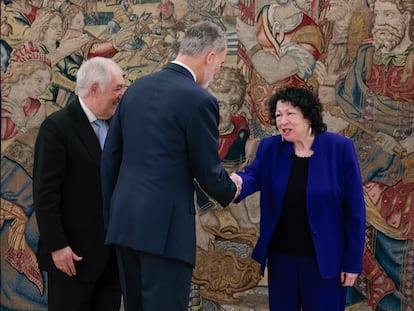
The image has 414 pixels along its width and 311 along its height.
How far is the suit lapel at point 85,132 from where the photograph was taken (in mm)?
3309

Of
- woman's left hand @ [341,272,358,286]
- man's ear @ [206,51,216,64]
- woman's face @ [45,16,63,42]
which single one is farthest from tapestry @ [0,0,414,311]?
man's ear @ [206,51,216,64]

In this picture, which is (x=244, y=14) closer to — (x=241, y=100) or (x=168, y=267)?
(x=241, y=100)

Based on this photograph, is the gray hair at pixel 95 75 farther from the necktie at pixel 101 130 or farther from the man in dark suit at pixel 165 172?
the man in dark suit at pixel 165 172

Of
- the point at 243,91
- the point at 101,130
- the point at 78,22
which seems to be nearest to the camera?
the point at 101,130

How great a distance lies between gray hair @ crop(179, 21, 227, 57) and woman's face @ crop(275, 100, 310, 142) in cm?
67

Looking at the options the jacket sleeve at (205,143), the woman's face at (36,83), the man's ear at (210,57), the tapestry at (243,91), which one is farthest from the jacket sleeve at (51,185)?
the woman's face at (36,83)

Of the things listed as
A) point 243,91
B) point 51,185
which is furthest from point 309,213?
point 243,91

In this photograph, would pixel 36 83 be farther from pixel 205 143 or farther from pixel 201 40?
pixel 205 143

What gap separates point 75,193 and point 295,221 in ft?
3.92

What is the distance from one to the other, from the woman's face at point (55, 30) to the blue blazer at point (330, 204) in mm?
2309

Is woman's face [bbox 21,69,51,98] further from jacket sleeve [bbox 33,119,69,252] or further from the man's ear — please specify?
the man's ear

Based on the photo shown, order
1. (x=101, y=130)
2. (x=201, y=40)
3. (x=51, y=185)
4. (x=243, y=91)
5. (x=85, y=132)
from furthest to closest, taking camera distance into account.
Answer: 1. (x=243, y=91)
2. (x=101, y=130)
3. (x=85, y=132)
4. (x=51, y=185)
5. (x=201, y=40)

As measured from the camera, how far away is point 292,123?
Answer: 11.4 feet

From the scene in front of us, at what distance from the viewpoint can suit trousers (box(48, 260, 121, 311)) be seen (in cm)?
334
